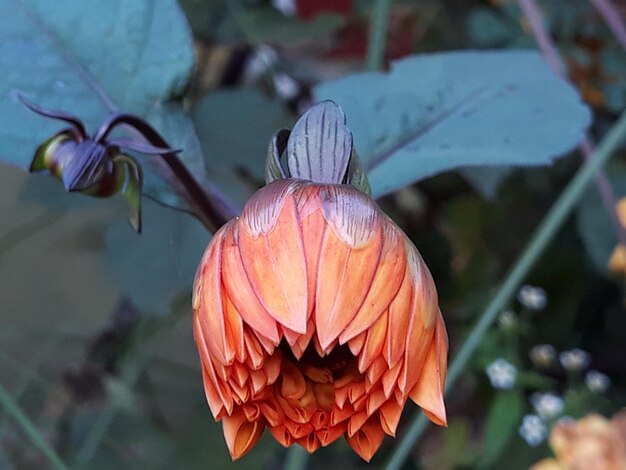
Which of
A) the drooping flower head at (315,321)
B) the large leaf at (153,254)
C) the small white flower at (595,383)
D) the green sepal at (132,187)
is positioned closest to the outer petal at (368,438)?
the drooping flower head at (315,321)

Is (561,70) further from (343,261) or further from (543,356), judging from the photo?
(343,261)

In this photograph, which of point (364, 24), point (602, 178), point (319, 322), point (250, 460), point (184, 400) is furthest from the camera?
point (184, 400)

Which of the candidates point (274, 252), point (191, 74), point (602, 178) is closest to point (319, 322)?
point (274, 252)

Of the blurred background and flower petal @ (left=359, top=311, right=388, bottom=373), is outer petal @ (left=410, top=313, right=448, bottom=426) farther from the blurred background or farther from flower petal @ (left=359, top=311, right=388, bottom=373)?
the blurred background

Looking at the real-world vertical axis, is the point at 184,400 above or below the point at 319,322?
below

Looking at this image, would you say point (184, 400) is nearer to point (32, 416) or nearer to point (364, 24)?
point (32, 416)

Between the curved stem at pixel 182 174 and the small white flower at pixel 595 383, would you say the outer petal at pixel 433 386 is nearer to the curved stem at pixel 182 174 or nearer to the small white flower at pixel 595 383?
the curved stem at pixel 182 174

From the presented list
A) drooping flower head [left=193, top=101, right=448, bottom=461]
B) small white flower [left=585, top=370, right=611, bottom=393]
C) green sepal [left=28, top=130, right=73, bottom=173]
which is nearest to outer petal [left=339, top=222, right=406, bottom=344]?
drooping flower head [left=193, top=101, right=448, bottom=461]
